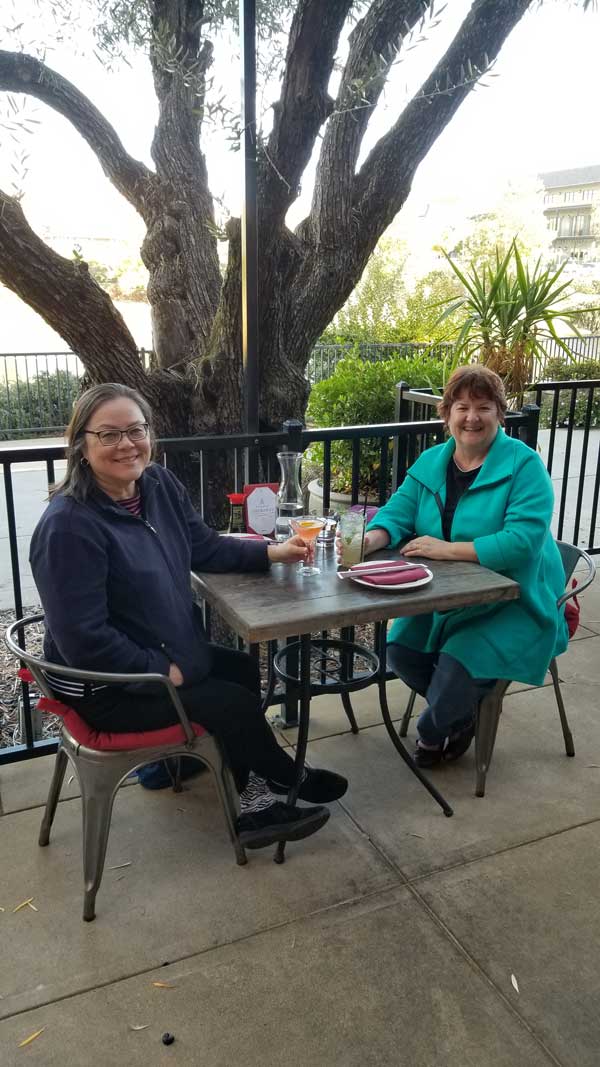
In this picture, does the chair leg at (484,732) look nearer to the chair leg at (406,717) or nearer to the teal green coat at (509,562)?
the teal green coat at (509,562)

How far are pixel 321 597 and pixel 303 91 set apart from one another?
7.28 ft

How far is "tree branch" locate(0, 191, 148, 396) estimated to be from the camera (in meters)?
3.31

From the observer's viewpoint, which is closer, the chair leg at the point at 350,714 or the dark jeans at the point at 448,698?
the dark jeans at the point at 448,698

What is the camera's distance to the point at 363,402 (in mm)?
6441

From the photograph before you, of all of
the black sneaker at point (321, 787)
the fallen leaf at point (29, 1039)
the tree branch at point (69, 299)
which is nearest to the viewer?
the fallen leaf at point (29, 1039)

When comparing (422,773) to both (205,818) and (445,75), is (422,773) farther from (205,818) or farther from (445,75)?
(445,75)

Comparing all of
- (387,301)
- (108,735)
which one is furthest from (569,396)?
(108,735)

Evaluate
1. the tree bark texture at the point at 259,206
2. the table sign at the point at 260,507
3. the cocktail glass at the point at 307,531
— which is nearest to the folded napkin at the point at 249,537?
the table sign at the point at 260,507

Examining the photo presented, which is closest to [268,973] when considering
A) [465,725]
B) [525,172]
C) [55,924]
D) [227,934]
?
[227,934]

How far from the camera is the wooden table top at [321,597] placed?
1.89 meters

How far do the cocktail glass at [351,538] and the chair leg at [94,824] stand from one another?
853 mm

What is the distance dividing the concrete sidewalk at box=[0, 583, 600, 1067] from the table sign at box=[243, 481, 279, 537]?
2.84 feet

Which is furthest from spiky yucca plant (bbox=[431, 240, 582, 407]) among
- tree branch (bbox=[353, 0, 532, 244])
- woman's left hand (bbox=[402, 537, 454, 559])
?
woman's left hand (bbox=[402, 537, 454, 559])

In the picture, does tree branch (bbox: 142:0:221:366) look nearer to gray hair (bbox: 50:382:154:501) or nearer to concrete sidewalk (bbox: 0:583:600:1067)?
gray hair (bbox: 50:382:154:501)
